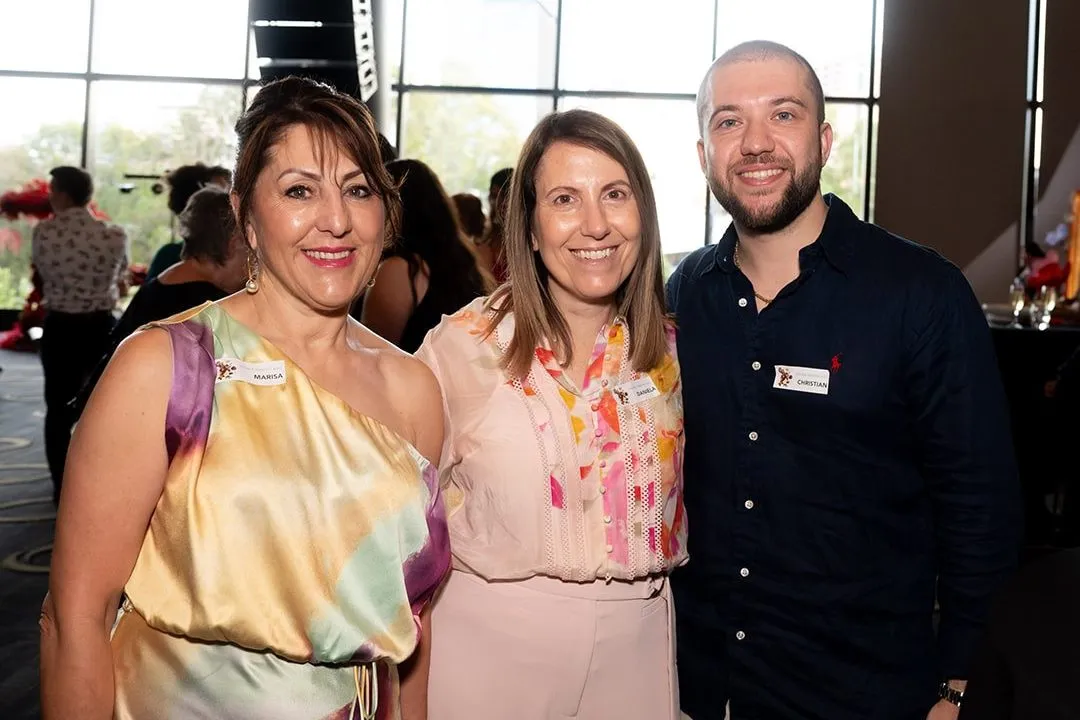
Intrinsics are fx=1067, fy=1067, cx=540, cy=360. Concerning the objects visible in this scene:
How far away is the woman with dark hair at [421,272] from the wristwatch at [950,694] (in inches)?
90.0

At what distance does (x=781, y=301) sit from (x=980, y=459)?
47 centimetres

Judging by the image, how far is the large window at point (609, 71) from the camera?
11.3 metres

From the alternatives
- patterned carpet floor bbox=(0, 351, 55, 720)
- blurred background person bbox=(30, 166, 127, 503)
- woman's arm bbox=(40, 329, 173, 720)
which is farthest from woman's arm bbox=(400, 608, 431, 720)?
blurred background person bbox=(30, 166, 127, 503)

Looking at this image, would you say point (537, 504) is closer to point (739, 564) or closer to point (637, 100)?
point (739, 564)

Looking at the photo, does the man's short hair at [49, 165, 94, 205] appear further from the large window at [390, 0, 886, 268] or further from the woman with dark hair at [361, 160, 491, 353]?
the large window at [390, 0, 886, 268]

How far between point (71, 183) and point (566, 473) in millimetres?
5261

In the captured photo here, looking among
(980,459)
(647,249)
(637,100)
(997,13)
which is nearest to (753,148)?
(647,249)

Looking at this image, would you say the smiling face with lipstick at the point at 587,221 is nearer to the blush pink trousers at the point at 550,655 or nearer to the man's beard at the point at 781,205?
the man's beard at the point at 781,205

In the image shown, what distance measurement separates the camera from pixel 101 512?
59.2 inches

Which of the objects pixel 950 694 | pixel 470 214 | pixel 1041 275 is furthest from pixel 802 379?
pixel 1041 275

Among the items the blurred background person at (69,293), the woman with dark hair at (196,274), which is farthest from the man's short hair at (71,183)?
the woman with dark hair at (196,274)

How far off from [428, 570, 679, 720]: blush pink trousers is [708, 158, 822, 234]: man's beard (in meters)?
0.73

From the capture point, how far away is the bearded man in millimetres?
1969

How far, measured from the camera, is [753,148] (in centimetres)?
207
